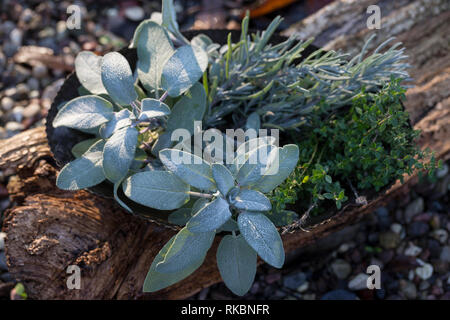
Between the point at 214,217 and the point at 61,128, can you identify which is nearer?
the point at 214,217

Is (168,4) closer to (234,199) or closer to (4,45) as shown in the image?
(234,199)

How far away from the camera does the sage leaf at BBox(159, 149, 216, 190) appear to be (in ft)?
3.02

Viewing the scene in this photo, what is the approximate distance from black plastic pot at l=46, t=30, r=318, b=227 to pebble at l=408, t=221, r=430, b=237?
74 centimetres

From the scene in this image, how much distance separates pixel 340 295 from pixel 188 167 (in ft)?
2.58

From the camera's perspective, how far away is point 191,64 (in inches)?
41.7

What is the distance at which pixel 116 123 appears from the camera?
1026 mm

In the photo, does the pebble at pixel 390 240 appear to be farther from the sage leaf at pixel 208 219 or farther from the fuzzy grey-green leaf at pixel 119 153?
the fuzzy grey-green leaf at pixel 119 153

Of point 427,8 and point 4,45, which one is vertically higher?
point 427,8

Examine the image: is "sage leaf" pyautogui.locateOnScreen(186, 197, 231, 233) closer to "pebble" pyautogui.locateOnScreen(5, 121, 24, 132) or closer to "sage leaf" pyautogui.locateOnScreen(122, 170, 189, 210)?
"sage leaf" pyautogui.locateOnScreen(122, 170, 189, 210)

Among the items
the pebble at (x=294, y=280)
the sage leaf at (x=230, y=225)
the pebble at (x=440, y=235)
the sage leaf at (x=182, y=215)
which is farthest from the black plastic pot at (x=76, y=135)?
the pebble at (x=440, y=235)

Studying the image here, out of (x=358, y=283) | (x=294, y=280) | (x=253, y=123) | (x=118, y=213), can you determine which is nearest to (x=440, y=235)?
(x=358, y=283)

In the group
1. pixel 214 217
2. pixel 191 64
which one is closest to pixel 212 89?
pixel 191 64

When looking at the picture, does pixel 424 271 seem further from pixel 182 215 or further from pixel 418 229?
pixel 182 215

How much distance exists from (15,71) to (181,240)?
135 centimetres
